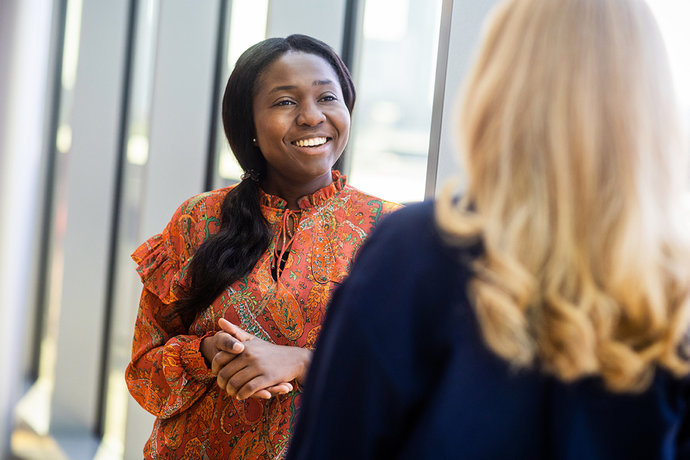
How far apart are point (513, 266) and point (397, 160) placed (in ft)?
5.36

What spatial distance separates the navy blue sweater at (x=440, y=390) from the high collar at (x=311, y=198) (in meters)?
0.87

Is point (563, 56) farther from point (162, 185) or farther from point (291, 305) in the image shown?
point (162, 185)

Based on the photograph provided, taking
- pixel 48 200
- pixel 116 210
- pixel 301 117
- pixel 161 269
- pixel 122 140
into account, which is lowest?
pixel 48 200

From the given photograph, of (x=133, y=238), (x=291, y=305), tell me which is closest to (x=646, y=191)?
(x=291, y=305)

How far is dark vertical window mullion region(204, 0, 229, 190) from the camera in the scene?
121 inches

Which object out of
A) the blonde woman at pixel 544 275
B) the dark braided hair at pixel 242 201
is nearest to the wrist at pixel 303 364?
the dark braided hair at pixel 242 201

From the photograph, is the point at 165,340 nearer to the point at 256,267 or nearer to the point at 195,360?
the point at 195,360

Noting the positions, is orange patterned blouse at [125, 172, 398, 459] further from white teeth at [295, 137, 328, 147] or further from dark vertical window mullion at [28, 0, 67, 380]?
dark vertical window mullion at [28, 0, 67, 380]

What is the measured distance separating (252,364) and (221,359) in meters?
0.07

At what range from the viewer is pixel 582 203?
29.0 inches

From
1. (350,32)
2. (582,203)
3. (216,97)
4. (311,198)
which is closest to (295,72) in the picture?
(311,198)

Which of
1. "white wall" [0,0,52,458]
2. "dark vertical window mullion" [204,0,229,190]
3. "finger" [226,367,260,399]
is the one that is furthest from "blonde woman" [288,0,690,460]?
"white wall" [0,0,52,458]

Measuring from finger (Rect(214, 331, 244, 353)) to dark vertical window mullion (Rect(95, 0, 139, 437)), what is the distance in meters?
2.84

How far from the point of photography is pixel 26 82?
3.91m
